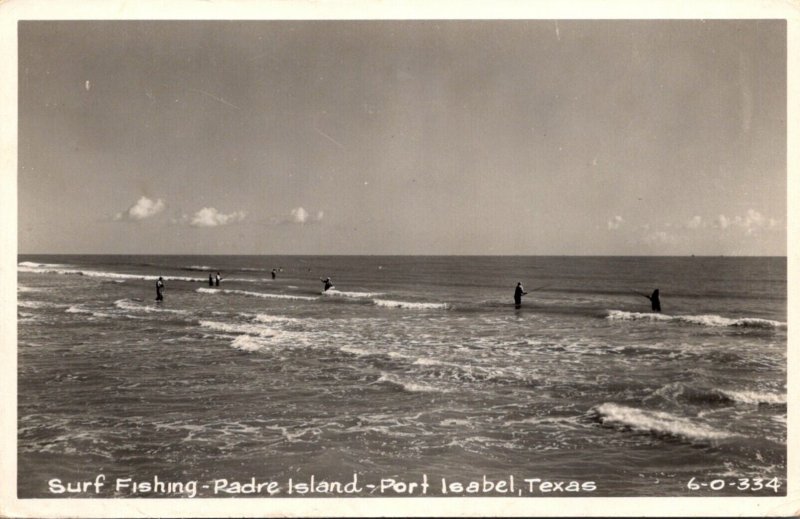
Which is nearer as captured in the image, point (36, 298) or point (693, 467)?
point (693, 467)

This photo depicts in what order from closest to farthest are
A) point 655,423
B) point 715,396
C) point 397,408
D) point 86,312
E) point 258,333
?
1. point 655,423
2. point 397,408
3. point 715,396
4. point 258,333
5. point 86,312

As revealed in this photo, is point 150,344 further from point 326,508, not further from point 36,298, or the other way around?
point 36,298

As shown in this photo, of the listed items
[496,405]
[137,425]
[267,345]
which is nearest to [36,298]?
[267,345]

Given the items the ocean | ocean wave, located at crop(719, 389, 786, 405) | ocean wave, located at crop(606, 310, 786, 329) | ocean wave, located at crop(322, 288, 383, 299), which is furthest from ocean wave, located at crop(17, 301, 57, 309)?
ocean wave, located at crop(719, 389, 786, 405)

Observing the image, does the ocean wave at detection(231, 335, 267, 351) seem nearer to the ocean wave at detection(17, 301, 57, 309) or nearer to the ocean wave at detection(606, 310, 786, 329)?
the ocean wave at detection(17, 301, 57, 309)

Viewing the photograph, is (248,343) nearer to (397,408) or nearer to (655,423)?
(397,408)

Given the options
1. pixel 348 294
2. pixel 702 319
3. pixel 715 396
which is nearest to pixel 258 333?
pixel 715 396
